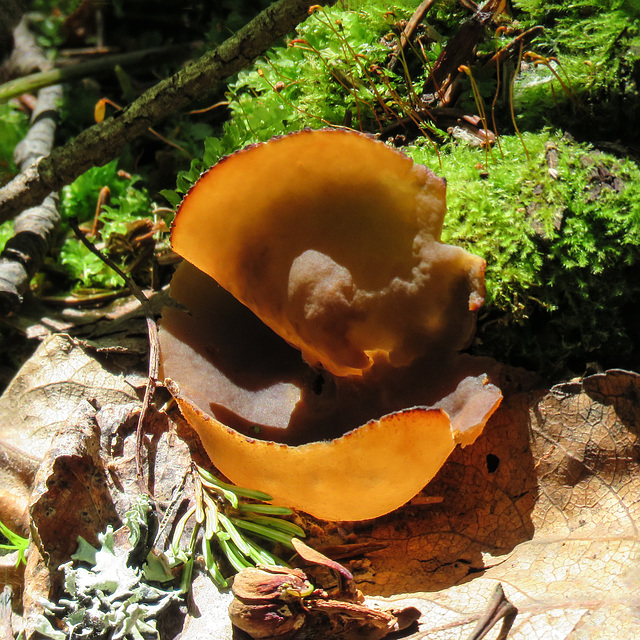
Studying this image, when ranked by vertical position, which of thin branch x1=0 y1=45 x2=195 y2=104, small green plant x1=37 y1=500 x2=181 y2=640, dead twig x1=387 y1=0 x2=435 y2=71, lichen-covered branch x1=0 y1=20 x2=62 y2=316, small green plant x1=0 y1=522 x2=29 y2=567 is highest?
dead twig x1=387 y1=0 x2=435 y2=71

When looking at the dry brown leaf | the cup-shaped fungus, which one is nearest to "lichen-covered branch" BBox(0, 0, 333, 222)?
the cup-shaped fungus

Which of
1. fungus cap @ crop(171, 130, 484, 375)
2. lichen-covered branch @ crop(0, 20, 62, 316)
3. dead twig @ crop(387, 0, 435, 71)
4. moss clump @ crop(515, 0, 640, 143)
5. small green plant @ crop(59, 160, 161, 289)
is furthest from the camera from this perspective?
Result: small green plant @ crop(59, 160, 161, 289)

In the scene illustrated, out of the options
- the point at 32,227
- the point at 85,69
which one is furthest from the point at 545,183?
the point at 85,69

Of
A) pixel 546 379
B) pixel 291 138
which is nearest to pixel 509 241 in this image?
A: pixel 546 379

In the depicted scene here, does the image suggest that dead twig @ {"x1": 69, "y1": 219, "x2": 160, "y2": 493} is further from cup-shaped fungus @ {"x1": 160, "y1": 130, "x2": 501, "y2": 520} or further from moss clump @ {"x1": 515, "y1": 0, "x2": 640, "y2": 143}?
moss clump @ {"x1": 515, "y1": 0, "x2": 640, "y2": 143}

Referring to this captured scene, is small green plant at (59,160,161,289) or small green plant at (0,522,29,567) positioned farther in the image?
small green plant at (59,160,161,289)

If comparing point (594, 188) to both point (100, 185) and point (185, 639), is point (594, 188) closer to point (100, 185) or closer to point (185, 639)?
point (185, 639)
